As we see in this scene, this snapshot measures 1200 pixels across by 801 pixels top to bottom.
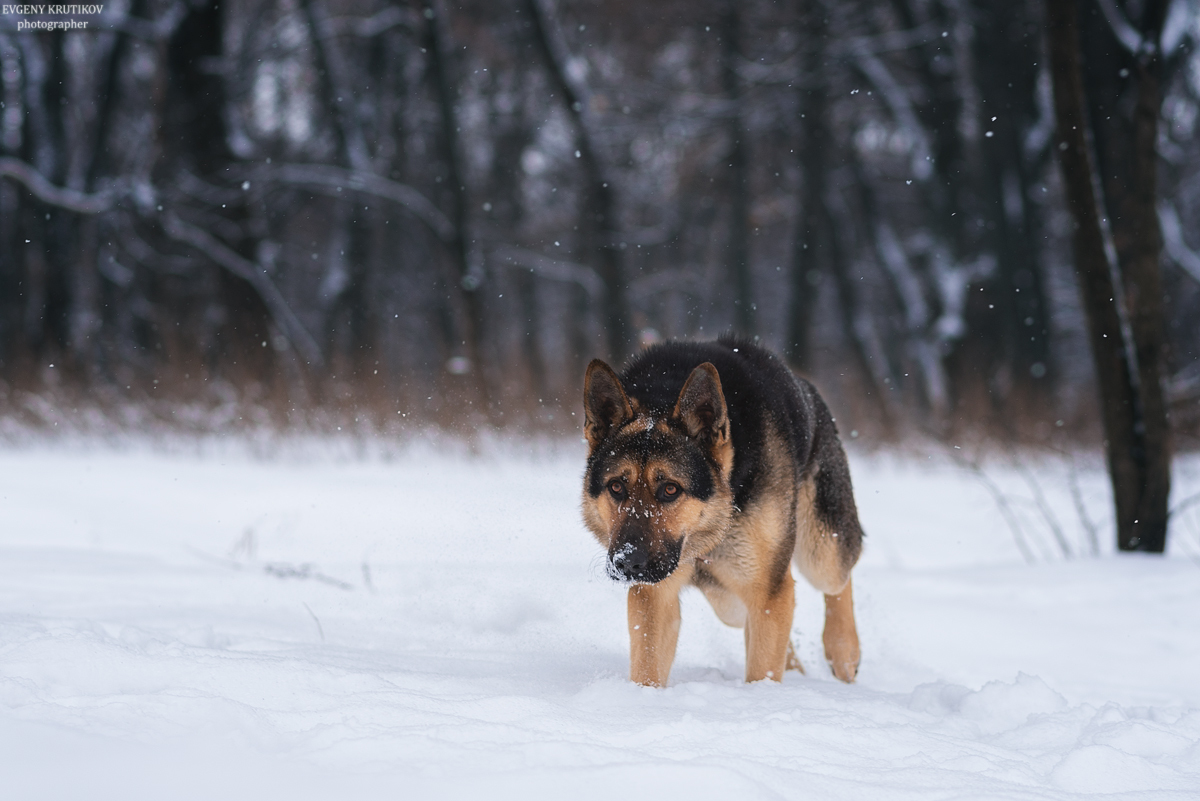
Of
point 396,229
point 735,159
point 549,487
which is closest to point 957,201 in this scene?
point 735,159

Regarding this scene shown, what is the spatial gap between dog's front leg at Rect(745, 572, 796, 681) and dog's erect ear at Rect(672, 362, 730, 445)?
646mm

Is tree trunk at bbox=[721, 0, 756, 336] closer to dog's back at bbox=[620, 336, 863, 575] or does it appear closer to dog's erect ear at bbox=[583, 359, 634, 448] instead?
dog's back at bbox=[620, 336, 863, 575]

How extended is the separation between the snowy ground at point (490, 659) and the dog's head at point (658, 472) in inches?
19.7

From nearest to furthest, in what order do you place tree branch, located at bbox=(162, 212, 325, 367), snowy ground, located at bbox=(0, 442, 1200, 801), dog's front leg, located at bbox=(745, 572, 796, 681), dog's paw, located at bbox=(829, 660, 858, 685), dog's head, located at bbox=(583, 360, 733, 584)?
1. snowy ground, located at bbox=(0, 442, 1200, 801)
2. dog's head, located at bbox=(583, 360, 733, 584)
3. dog's front leg, located at bbox=(745, 572, 796, 681)
4. dog's paw, located at bbox=(829, 660, 858, 685)
5. tree branch, located at bbox=(162, 212, 325, 367)

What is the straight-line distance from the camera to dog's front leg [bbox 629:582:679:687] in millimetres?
3277

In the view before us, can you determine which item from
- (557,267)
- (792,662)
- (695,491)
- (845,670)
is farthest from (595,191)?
(695,491)

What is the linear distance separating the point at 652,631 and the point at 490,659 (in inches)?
24.8

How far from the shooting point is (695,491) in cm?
329

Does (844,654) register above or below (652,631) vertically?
below

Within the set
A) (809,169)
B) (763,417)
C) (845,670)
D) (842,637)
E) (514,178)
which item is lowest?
(845,670)

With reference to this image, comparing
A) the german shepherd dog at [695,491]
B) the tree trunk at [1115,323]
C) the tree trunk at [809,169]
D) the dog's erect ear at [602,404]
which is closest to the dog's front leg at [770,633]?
the german shepherd dog at [695,491]

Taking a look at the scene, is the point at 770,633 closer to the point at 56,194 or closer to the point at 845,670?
the point at 845,670

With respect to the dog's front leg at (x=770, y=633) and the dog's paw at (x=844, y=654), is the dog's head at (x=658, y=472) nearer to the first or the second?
the dog's front leg at (x=770, y=633)

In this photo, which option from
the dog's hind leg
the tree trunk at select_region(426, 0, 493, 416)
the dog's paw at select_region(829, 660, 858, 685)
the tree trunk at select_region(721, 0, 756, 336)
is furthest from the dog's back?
the tree trunk at select_region(721, 0, 756, 336)
